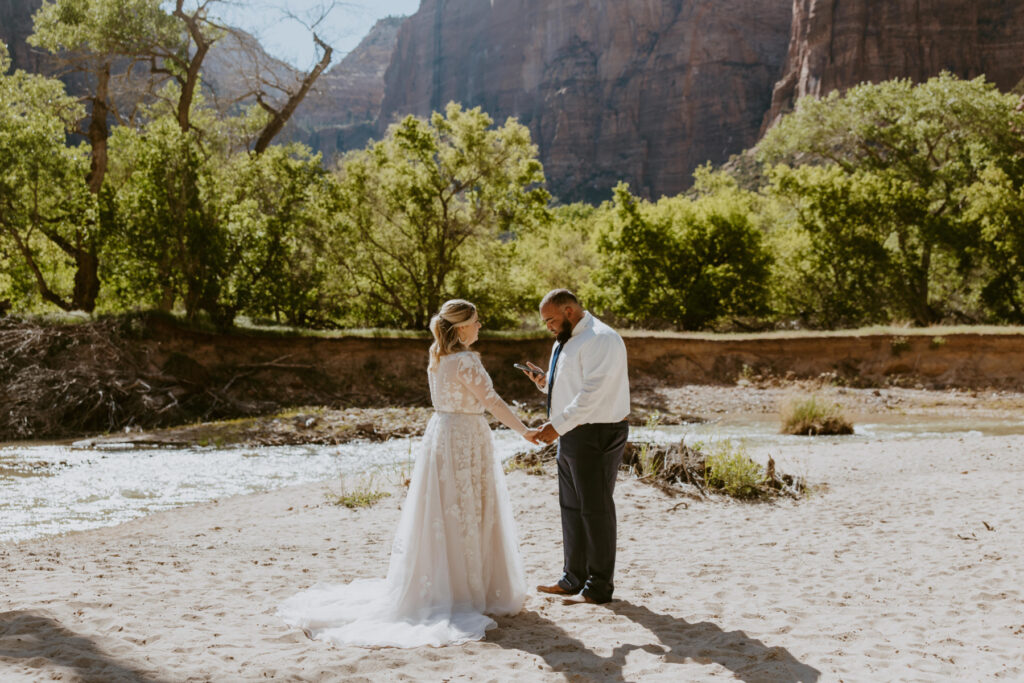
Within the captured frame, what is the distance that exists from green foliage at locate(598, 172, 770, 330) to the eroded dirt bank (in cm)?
709

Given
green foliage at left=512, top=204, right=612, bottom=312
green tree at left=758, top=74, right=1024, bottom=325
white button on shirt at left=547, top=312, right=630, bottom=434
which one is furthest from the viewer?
green foliage at left=512, top=204, right=612, bottom=312

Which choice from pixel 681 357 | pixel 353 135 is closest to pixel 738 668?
pixel 681 357

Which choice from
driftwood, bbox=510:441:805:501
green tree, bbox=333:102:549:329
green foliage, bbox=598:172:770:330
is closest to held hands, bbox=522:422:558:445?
driftwood, bbox=510:441:805:501

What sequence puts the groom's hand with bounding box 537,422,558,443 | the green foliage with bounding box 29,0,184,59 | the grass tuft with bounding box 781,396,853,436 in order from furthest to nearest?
the green foliage with bounding box 29,0,184,59 < the grass tuft with bounding box 781,396,853,436 < the groom's hand with bounding box 537,422,558,443

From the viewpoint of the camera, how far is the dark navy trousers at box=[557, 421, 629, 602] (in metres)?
5.04

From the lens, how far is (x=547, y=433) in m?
5.02

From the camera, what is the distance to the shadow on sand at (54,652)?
3609 mm

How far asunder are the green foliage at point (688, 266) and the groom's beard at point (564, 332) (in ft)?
93.2

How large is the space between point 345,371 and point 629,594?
18.4 meters

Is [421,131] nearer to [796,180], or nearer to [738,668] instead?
[796,180]

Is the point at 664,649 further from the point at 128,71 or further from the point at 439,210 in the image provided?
the point at 128,71

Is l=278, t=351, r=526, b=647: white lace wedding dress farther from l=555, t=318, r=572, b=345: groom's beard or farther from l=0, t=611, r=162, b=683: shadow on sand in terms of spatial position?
l=0, t=611, r=162, b=683: shadow on sand

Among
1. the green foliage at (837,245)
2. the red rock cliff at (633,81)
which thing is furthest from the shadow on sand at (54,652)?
the red rock cliff at (633,81)

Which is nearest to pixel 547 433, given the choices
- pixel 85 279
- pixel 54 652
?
pixel 54 652
